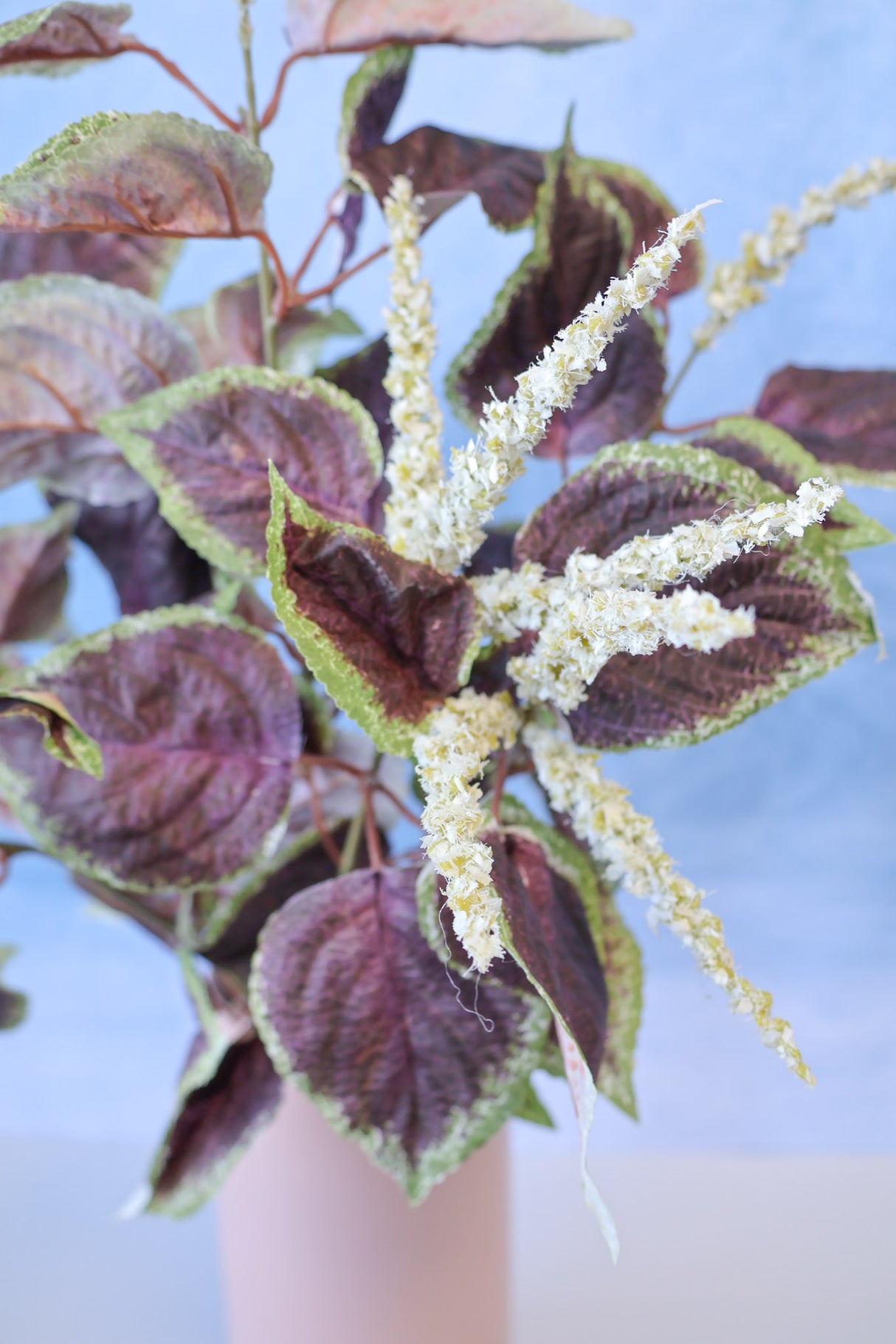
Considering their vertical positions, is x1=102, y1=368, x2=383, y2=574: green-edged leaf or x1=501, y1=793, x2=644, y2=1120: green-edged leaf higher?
x1=102, y1=368, x2=383, y2=574: green-edged leaf

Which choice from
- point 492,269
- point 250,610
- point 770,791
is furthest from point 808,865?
point 250,610

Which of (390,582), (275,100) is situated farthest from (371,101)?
(390,582)

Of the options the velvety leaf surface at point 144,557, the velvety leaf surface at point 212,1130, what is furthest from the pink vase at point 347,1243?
the velvety leaf surface at point 144,557

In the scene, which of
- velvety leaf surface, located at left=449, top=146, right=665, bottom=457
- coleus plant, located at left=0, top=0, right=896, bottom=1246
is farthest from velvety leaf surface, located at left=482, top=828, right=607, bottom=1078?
velvety leaf surface, located at left=449, top=146, right=665, bottom=457

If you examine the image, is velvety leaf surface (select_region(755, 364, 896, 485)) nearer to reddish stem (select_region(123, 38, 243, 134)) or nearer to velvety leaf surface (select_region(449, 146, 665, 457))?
velvety leaf surface (select_region(449, 146, 665, 457))

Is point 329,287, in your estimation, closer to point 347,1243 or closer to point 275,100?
point 275,100

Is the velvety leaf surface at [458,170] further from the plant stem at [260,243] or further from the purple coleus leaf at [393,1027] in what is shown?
the purple coleus leaf at [393,1027]
